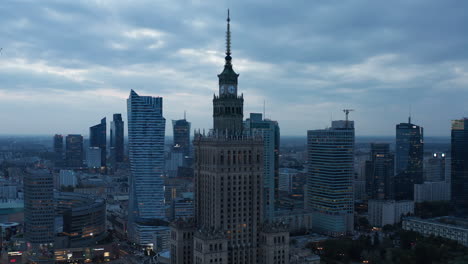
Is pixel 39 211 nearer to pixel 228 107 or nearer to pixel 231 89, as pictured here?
pixel 228 107

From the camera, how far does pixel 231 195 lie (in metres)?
85.1

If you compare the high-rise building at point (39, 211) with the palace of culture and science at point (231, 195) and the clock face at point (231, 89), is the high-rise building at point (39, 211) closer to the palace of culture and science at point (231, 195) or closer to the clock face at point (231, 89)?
the palace of culture and science at point (231, 195)

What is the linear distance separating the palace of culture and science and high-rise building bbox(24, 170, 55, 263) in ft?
375

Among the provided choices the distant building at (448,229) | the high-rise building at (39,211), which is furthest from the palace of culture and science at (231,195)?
the distant building at (448,229)

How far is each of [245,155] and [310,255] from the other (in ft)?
261

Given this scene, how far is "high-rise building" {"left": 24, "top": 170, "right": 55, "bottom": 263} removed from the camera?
7151 inches

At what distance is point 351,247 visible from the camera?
166 meters

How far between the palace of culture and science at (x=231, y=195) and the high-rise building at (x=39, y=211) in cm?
11418

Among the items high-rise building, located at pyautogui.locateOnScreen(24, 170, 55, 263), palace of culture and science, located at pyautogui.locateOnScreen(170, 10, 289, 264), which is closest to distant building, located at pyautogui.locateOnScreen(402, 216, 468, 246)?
palace of culture and science, located at pyautogui.locateOnScreen(170, 10, 289, 264)

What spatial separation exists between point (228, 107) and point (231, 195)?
1689cm

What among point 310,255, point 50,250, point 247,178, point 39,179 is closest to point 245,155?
point 247,178

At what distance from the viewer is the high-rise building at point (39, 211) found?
18162cm

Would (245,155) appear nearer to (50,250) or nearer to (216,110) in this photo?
(216,110)

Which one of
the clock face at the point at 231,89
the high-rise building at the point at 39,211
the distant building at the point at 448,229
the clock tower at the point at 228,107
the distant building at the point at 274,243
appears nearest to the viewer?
the distant building at the point at 274,243
